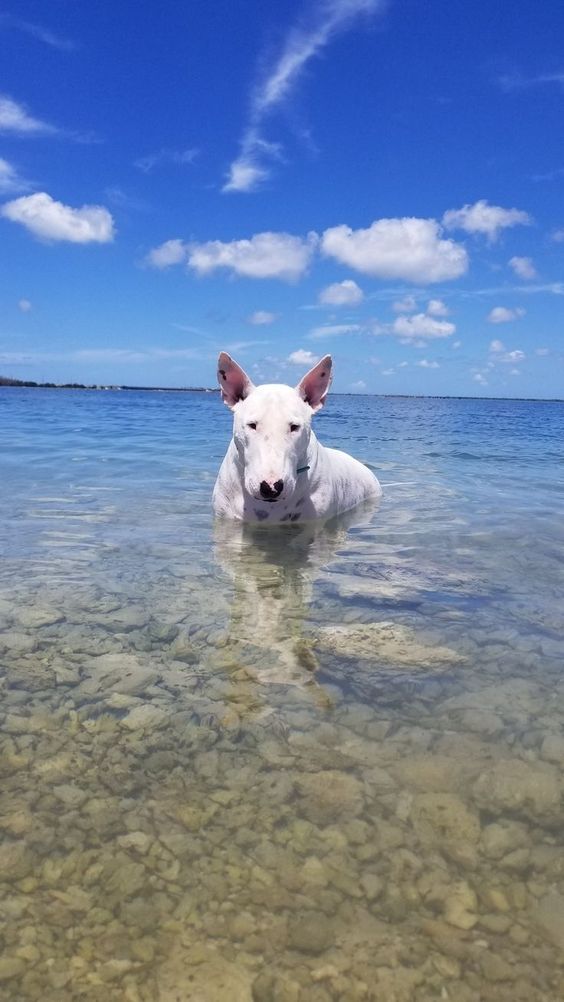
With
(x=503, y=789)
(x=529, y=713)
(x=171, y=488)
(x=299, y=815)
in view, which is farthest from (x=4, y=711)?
(x=171, y=488)

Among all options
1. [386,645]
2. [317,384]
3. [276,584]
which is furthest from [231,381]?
[386,645]

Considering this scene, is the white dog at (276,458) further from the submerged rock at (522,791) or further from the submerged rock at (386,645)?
the submerged rock at (522,791)

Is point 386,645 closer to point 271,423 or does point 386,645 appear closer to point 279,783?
point 279,783

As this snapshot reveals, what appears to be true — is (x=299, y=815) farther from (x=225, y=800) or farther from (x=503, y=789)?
(x=503, y=789)

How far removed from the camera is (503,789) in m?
2.49

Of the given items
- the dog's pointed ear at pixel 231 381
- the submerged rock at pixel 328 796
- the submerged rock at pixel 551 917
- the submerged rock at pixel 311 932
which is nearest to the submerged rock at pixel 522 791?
the submerged rock at pixel 551 917

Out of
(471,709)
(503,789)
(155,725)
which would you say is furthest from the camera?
(471,709)

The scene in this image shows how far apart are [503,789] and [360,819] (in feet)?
2.10

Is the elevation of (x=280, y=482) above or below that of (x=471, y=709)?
above

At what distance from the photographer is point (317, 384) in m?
7.54

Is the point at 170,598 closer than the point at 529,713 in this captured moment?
No

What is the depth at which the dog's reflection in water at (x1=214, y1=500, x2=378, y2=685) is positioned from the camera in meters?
3.63

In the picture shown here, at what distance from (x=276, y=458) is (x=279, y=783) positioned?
3.91 metres

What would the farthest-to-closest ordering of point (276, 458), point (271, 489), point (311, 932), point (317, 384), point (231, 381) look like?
point (317, 384)
point (231, 381)
point (276, 458)
point (271, 489)
point (311, 932)
